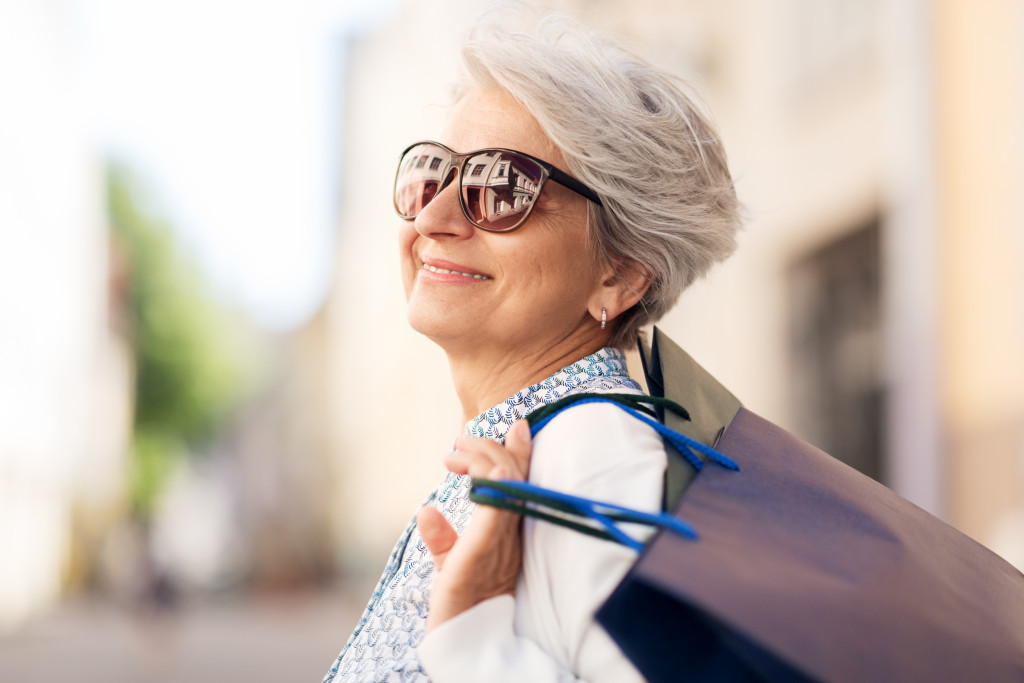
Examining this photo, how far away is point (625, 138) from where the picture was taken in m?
1.81

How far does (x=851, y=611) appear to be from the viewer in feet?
3.95

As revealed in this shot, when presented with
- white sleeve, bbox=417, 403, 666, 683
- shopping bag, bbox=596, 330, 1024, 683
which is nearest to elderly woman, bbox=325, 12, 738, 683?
white sleeve, bbox=417, 403, 666, 683

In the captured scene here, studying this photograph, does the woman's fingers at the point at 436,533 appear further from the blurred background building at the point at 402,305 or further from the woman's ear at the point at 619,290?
the blurred background building at the point at 402,305

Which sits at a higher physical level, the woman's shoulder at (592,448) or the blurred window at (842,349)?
the woman's shoulder at (592,448)

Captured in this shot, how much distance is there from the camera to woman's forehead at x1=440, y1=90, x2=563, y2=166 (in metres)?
1.82

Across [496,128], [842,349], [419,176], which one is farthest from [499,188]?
[842,349]

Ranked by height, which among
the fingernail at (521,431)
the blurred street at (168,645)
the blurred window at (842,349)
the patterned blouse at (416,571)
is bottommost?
the blurred street at (168,645)

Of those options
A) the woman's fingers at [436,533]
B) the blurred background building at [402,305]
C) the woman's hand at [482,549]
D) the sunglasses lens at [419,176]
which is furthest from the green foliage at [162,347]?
the woman's hand at [482,549]

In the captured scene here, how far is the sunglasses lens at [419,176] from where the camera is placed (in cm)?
190

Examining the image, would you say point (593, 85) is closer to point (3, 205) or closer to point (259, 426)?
point (3, 205)

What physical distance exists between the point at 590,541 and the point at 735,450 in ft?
0.99

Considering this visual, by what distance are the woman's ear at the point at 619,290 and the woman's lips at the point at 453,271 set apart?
214 mm

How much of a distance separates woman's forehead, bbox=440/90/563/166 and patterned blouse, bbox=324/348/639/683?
39 cm

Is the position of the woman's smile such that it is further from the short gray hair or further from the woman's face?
the short gray hair
